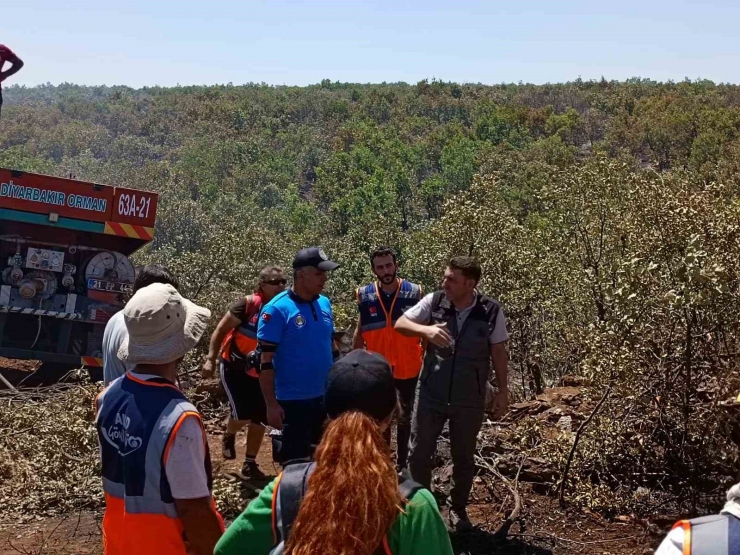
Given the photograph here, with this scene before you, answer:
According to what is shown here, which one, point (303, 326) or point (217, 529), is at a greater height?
point (303, 326)

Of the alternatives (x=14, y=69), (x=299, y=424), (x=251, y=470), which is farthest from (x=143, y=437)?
(x=14, y=69)

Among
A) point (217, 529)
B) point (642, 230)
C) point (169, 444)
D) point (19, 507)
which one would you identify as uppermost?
point (642, 230)

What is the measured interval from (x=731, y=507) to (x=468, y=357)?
3.16 metres

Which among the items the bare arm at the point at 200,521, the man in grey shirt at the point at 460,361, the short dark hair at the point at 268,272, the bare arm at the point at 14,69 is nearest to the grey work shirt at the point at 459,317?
the man in grey shirt at the point at 460,361

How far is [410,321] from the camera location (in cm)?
471

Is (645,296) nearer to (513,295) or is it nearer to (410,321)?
(410,321)

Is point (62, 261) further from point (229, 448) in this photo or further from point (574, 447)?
point (574, 447)

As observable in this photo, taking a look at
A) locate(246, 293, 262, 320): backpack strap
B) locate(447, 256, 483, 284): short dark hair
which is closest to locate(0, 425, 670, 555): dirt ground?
locate(447, 256, 483, 284): short dark hair

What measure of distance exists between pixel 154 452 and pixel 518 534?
3186 millimetres

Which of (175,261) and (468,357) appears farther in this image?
(175,261)

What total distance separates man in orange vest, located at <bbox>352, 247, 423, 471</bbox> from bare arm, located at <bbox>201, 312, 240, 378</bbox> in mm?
905

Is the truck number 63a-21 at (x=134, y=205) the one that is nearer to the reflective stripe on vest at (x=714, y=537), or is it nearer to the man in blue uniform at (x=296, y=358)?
the man in blue uniform at (x=296, y=358)

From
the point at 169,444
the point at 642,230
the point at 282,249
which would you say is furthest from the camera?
the point at 282,249

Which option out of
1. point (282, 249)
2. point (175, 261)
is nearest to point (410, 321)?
point (175, 261)
